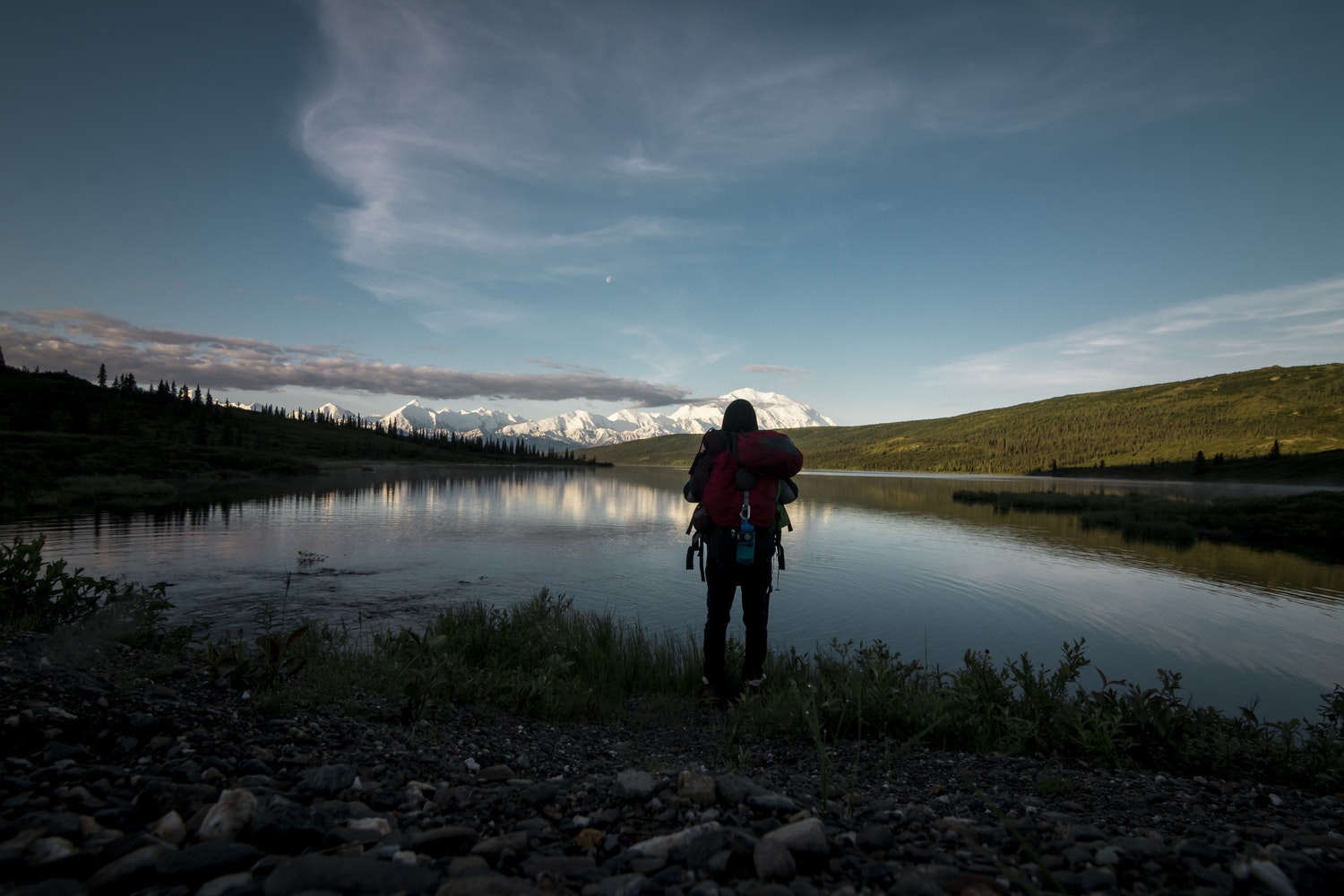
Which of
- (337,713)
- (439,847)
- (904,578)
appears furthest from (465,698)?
(904,578)

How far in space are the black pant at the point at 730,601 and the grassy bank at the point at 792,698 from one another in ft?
1.71

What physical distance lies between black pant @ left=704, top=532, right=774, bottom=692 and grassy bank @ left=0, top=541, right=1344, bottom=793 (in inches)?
20.6

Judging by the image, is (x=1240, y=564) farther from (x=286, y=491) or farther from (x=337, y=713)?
(x=286, y=491)

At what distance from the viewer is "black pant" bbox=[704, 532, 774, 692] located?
307 inches

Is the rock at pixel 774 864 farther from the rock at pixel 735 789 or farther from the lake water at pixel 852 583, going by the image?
the lake water at pixel 852 583


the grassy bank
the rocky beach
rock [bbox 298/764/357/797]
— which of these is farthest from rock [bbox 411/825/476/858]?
the grassy bank

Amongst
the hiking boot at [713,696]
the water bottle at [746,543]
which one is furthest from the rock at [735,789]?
the hiking boot at [713,696]

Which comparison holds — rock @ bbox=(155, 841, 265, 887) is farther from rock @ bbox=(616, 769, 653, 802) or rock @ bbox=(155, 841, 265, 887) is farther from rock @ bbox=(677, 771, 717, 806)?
rock @ bbox=(677, 771, 717, 806)

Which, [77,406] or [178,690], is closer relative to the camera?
[178,690]

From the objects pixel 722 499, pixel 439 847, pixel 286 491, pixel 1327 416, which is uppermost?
pixel 1327 416

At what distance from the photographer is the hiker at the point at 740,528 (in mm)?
7637

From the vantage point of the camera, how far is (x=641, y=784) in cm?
388

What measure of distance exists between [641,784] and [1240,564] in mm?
31373

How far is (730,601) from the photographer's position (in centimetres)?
785
